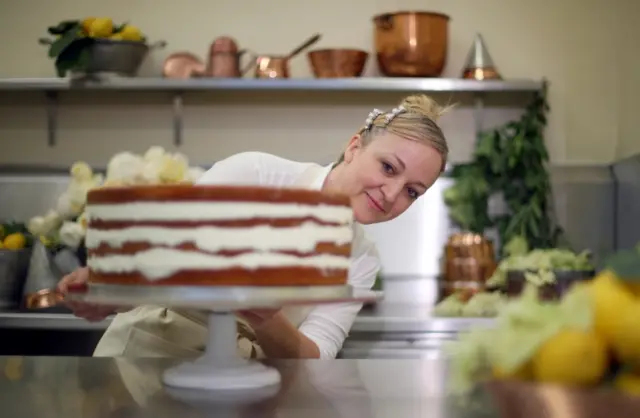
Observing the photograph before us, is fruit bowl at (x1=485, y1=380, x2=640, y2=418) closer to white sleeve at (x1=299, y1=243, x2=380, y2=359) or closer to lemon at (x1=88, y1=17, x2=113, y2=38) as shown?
white sleeve at (x1=299, y1=243, x2=380, y2=359)

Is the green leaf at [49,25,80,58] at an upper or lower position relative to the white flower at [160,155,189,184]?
upper

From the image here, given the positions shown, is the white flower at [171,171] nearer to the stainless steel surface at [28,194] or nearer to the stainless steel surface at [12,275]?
the stainless steel surface at [12,275]

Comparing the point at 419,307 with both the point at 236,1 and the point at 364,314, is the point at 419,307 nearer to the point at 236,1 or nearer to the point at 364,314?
the point at 364,314

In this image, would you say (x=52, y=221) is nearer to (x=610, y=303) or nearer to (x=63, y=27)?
(x=63, y=27)

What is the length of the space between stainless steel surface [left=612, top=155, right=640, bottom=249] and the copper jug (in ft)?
3.85

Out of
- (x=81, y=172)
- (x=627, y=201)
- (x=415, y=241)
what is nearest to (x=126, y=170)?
(x=81, y=172)

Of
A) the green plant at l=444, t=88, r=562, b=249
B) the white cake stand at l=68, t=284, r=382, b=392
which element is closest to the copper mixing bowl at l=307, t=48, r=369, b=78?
the green plant at l=444, t=88, r=562, b=249

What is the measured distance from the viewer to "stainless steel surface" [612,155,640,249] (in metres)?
2.55

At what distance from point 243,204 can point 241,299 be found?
0.30 feet

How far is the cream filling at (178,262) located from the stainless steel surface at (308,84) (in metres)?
1.82

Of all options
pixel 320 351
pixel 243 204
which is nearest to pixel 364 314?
pixel 320 351

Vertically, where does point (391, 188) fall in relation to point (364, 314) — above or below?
above

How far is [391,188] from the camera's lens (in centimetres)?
145

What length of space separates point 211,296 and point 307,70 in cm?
213
